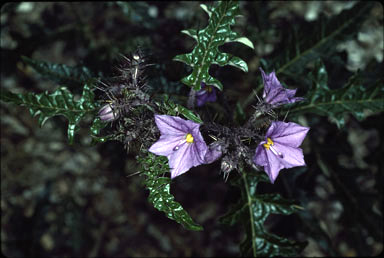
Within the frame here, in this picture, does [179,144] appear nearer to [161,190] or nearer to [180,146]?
[180,146]

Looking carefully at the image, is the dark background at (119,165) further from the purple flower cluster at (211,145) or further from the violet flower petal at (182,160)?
the violet flower petal at (182,160)

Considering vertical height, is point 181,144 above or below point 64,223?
above

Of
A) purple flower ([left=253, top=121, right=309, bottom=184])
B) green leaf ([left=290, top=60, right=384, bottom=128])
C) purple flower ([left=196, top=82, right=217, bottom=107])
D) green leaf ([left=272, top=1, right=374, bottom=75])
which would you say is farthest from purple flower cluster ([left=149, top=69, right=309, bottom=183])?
green leaf ([left=272, top=1, right=374, bottom=75])

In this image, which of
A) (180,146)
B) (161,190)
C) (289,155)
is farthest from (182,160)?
(289,155)

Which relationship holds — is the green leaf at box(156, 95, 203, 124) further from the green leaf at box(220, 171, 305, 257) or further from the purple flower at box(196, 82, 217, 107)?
the green leaf at box(220, 171, 305, 257)

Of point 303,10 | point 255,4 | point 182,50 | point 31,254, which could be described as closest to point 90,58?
point 182,50

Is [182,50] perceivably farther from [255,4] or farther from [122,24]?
[122,24]
